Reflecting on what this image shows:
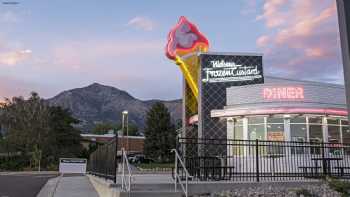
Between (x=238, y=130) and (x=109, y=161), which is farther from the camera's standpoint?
(x=238, y=130)

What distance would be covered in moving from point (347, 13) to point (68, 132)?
61.8 m

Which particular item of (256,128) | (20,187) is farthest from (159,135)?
(20,187)

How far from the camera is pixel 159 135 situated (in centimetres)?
6241

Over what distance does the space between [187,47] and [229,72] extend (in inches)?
227

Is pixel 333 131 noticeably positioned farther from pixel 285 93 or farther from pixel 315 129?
pixel 285 93

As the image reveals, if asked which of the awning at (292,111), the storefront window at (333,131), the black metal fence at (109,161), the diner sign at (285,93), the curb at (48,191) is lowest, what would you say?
the curb at (48,191)

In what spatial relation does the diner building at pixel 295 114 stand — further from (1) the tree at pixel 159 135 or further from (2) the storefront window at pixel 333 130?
(1) the tree at pixel 159 135

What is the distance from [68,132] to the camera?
204 ft

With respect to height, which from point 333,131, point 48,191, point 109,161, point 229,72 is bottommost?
point 48,191

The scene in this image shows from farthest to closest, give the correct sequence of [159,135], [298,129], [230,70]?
[159,135] → [230,70] → [298,129]

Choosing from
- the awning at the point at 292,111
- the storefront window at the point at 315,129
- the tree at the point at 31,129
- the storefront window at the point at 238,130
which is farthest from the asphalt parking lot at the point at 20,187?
the tree at the point at 31,129

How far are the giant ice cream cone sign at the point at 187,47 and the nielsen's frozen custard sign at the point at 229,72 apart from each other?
1.57 metres

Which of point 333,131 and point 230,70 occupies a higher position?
point 230,70

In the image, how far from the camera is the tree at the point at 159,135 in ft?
203
